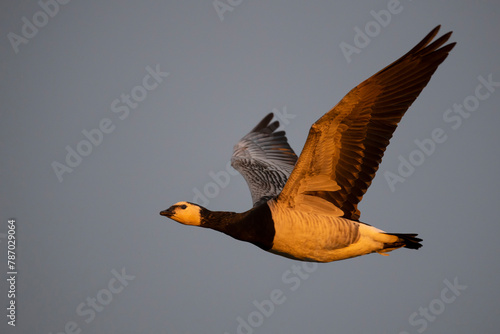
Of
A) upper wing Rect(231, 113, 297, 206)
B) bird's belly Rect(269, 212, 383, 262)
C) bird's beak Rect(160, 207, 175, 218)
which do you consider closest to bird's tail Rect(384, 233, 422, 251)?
bird's belly Rect(269, 212, 383, 262)

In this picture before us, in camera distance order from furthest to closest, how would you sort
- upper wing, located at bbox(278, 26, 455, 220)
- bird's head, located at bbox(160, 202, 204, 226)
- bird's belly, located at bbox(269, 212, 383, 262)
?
bird's head, located at bbox(160, 202, 204, 226)
bird's belly, located at bbox(269, 212, 383, 262)
upper wing, located at bbox(278, 26, 455, 220)

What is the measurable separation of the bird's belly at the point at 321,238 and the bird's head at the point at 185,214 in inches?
52.9

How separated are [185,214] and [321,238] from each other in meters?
2.28

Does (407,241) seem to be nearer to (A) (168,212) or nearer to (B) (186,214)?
(B) (186,214)

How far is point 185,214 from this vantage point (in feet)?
32.7

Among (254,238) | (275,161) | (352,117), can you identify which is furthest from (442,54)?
(275,161)

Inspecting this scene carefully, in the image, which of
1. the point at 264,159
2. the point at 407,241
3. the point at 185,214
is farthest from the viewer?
the point at 264,159

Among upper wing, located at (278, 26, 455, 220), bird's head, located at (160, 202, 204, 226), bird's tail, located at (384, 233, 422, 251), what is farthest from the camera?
bird's head, located at (160, 202, 204, 226)

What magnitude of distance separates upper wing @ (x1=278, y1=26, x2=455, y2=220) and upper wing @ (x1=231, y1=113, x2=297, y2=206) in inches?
76.8

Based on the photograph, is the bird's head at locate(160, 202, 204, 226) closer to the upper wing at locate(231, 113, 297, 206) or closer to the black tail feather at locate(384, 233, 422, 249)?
the upper wing at locate(231, 113, 297, 206)

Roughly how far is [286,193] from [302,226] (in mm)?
584

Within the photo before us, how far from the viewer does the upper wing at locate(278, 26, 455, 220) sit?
8.91 m

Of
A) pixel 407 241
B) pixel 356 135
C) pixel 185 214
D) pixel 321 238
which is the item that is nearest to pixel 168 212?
pixel 185 214

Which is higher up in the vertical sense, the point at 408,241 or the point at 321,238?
the point at 321,238
